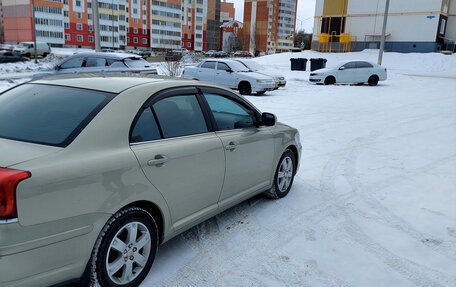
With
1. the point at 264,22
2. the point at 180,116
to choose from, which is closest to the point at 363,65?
the point at 180,116

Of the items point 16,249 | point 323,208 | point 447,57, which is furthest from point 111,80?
point 447,57

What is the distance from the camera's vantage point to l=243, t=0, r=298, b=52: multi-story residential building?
12962 cm

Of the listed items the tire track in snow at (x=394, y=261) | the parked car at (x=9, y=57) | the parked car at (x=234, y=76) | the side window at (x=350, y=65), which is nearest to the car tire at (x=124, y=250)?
the tire track in snow at (x=394, y=261)

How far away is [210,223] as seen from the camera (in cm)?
418

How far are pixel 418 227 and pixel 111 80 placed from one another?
3.62 meters

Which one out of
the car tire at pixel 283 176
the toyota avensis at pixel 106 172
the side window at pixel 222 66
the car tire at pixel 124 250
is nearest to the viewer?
the toyota avensis at pixel 106 172

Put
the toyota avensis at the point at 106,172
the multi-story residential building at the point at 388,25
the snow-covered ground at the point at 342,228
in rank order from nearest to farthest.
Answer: the toyota avensis at the point at 106,172, the snow-covered ground at the point at 342,228, the multi-story residential building at the point at 388,25

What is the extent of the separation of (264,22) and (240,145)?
440 feet

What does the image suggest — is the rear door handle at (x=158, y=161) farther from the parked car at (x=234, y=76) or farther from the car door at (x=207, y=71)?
the car door at (x=207, y=71)

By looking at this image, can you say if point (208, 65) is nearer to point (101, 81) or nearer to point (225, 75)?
point (225, 75)

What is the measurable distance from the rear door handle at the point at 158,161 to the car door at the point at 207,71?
47.9ft

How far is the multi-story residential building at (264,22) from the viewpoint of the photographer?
129625mm

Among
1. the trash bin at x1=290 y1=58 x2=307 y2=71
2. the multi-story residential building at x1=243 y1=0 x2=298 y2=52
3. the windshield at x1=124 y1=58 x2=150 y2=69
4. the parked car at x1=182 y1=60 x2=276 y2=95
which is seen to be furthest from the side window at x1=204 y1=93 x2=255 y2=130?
the multi-story residential building at x1=243 y1=0 x2=298 y2=52

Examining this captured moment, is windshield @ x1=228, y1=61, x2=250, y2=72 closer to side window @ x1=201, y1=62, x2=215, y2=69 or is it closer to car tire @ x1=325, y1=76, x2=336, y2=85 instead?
side window @ x1=201, y1=62, x2=215, y2=69
